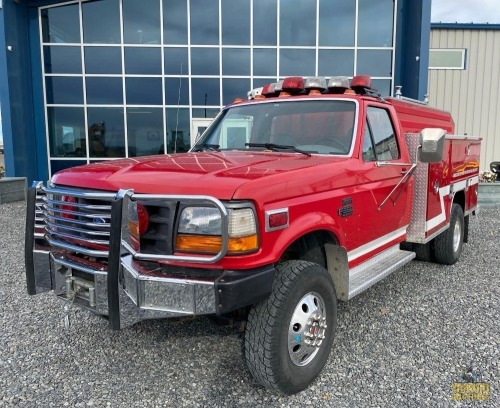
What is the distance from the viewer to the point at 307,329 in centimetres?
285

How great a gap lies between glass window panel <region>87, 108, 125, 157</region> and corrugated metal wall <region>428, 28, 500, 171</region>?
1080 centimetres

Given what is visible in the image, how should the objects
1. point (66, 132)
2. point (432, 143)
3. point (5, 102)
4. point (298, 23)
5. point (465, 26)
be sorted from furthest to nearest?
1. point (465, 26)
2. point (66, 132)
3. point (298, 23)
4. point (5, 102)
5. point (432, 143)

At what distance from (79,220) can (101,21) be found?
1312cm

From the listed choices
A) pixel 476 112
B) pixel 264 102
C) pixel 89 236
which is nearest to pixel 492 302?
pixel 264 102

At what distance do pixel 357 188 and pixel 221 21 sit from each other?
12.0 m

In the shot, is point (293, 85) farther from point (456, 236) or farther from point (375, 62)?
point (375, 62)

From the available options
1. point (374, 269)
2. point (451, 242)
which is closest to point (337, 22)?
point (451, 242)

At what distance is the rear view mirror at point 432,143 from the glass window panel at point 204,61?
1115 cm

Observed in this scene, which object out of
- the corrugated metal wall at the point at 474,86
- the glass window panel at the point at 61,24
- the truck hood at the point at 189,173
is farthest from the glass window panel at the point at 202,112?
the truck hood at the point at 189,173

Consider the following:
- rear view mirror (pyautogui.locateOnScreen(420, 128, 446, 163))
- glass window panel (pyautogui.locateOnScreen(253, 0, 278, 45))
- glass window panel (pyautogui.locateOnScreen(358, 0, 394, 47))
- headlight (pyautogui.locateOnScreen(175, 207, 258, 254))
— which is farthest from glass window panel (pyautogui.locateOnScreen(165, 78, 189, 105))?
headlight (pyautogui.locateOnScreen(175, 207, 258, 254))

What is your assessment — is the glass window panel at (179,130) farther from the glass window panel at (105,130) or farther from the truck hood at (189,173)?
the truck hood at (189,173)

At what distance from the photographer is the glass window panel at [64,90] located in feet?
46.5

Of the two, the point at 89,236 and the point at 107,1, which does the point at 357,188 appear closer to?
the point at 89,236

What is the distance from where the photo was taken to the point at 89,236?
279cm
